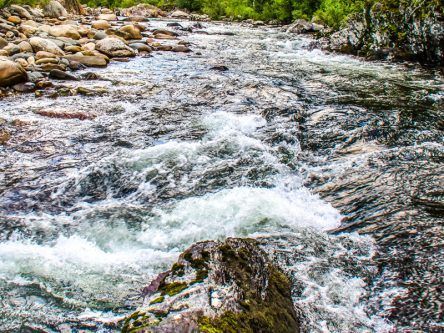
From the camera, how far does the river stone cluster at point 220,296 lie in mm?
1997

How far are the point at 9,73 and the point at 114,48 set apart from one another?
212 inches

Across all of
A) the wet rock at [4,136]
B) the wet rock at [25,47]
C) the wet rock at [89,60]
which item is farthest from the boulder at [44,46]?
the wet rock at [4,136]

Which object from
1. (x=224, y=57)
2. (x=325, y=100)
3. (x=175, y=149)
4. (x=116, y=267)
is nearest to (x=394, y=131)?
(x=325, y=100)

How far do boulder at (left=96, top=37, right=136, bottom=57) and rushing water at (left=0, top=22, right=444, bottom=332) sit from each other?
513 centimetres

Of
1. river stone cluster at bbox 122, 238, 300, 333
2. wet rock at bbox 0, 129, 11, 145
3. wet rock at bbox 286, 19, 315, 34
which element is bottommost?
wet rock at bbox 0, 129, 11, 145

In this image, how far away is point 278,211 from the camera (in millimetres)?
4125

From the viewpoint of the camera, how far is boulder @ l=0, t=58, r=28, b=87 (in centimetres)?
831

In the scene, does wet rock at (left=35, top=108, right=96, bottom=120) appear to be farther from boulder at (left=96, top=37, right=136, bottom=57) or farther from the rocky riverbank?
the rocky riverbank

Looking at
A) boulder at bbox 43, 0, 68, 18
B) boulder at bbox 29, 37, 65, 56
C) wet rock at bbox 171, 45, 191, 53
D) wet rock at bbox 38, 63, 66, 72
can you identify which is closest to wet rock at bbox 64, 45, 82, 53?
boulder at bbox 29, 37, 65, 56

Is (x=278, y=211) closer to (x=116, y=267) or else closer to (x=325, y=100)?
(x=116, y=267)

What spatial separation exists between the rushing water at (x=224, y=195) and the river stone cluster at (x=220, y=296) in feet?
1.13

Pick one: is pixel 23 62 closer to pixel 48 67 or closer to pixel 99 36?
pixel 48 67

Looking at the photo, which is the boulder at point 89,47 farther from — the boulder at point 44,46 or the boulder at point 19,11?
the boulder at point 19,11

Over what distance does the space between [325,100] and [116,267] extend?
622cm
